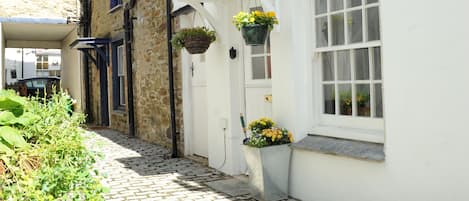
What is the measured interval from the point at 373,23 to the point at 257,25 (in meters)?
1.32

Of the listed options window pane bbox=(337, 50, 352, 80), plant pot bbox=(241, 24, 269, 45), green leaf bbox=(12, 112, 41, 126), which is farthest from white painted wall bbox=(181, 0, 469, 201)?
green leaf bbox=(12, 112, 41, 126)

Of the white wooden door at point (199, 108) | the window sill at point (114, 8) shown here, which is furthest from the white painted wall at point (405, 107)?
the window sill at point (114, 8)

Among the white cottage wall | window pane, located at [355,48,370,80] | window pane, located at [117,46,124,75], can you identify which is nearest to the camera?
window pane, located at [355,48,370,80]

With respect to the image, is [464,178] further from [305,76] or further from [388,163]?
[305,76]

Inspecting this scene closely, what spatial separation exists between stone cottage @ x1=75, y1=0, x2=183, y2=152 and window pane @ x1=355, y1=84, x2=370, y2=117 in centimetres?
451

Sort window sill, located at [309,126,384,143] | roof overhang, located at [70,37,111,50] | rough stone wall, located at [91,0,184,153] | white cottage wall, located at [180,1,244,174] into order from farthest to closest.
A: roof overhang, located at [70,37,111,50] → rough stone wall, located at [91,0,184,153] → white cottage wall, located at [180,1,244,174] → window sill, located at [309,126,384,143]

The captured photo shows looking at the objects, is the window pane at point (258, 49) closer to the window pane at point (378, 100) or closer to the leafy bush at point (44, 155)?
the window pane at point (378, 100)

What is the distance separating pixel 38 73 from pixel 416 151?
40.8 m

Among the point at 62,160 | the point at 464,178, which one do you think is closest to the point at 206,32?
the point at 62,160

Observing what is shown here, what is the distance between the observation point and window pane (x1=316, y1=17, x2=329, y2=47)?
16.1ft

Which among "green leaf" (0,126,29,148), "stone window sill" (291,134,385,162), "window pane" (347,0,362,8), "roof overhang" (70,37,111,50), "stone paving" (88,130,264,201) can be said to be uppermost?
"roof overhang" (70,37,111,50)

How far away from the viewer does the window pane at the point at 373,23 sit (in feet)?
14.0

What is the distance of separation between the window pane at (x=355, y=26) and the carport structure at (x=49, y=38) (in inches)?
444

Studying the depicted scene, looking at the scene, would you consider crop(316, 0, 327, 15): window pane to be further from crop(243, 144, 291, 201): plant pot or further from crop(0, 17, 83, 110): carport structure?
crop(0, 17, 83, 110): carport structure
